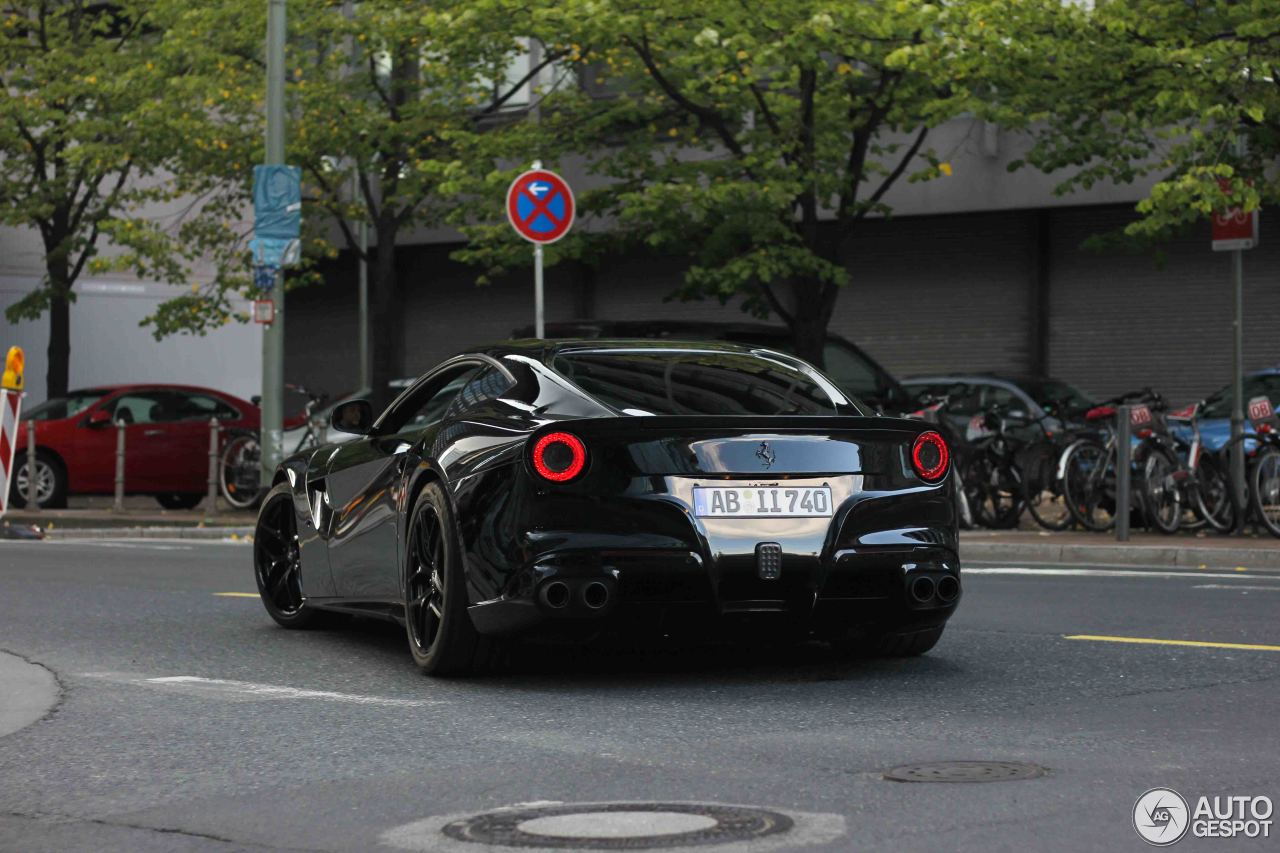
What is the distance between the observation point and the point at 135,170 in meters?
35.9

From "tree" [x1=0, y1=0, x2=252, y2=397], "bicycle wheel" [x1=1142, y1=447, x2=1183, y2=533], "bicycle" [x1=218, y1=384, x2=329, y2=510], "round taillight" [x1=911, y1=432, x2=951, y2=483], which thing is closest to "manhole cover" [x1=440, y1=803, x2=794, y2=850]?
"round taillight" [x1=911, y1=432, x2=951, y2=483]

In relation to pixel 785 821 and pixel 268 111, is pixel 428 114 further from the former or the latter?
pixel 785 821

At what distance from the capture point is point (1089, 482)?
1928 cm

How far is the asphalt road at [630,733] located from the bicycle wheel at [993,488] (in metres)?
9.00

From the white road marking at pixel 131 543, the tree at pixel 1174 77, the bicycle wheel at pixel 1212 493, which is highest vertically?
the tree at pixel 1174 77

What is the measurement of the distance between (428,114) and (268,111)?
3007 millimetres

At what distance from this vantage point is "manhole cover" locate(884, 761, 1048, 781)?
19.9ft

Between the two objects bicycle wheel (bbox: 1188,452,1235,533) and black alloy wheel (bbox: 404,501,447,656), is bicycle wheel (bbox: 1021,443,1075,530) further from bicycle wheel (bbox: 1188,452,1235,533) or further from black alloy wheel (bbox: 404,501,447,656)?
black alloy wheel (bbox: 404,501,447,656)

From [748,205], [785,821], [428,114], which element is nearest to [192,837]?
[785,821]

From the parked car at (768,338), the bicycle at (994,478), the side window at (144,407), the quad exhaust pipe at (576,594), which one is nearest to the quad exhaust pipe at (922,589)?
the quad exhaust pipe at (576,594)

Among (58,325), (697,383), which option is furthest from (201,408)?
(697,383)

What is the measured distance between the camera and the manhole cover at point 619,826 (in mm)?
5227

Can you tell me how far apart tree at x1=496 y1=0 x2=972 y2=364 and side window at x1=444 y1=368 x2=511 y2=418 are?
11.0m

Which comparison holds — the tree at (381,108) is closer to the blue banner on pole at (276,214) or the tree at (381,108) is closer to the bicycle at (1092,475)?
the blue banner on pole at (276,214)
